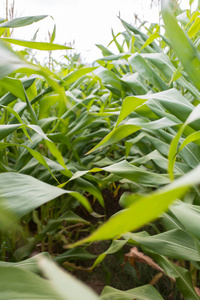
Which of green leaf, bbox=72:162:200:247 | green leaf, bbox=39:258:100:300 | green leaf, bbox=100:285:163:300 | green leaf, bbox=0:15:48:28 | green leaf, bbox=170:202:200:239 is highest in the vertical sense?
green leaf, bbox=0:15:48:28

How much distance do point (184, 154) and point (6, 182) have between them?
395 mm

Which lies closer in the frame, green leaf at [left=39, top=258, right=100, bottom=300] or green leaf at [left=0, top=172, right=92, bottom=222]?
green leaf at [left=39, top=258, right=100, bottom=300]

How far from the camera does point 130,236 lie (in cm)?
58

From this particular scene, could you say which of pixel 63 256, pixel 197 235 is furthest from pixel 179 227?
pixel 63 256

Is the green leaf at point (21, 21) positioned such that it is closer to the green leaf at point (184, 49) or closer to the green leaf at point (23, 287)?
the green leaf at point (184, 49)

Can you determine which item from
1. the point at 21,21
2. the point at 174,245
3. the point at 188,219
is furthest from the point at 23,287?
the point at 21,21

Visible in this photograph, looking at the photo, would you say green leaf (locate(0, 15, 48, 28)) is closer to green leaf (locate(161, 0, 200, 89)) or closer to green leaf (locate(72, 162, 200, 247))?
green leaf (locate(161, 0, 200, 89))

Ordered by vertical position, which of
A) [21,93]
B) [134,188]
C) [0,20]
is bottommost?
[134,188]

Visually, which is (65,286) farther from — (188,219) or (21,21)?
(21,21)

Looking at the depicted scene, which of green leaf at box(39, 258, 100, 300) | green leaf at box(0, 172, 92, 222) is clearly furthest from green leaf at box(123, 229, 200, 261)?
green leaf at box(39, 258, 100, 300)

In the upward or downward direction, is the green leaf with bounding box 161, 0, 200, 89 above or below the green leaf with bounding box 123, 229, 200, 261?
above

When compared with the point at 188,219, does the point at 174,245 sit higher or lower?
lower

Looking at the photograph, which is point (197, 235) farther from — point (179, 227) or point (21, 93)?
point (21, 93)

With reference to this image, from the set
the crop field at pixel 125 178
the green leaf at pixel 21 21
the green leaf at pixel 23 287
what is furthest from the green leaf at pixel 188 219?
the green leaf at pixel 21 21
